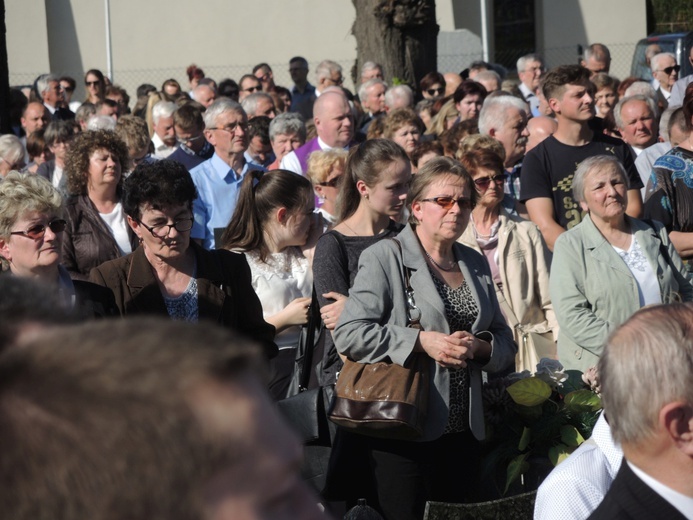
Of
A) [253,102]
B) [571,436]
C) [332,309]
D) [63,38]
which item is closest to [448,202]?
[332,309]

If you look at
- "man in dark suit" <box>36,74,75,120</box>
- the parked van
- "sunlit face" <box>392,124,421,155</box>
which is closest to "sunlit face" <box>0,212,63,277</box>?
"sunlit face" <box>392,124,421,155</box>

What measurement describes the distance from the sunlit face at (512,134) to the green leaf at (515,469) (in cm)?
354

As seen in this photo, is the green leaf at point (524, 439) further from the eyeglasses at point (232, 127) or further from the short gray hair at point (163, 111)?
the short gray hair at point (163, 111)

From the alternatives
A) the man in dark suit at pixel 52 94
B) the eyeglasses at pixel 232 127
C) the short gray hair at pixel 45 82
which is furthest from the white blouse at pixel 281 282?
the short gray hair at pixel 45 82

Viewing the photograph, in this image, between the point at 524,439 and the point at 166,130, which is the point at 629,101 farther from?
the point at 524,439

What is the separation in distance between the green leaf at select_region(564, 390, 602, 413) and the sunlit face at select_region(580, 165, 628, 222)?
3.74 ft

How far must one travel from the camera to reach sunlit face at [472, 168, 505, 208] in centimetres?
637

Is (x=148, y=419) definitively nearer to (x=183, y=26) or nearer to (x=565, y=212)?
(x=565, y=212)

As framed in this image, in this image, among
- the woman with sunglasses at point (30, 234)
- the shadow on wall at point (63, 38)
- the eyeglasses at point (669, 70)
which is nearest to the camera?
the woman with sunglasses at point (30, 234)

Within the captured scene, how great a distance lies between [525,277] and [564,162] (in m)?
1.16

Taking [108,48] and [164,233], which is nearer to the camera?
[164,233]

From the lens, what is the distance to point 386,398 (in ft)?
14.2

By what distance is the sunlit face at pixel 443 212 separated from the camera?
15.4 ft

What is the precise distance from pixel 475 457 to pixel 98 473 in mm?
3912
